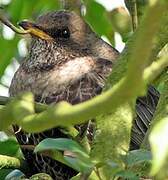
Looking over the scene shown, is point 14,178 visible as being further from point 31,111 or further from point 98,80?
point 98,80

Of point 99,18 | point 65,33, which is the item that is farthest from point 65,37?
point 99,18

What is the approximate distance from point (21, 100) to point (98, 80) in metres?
2.04

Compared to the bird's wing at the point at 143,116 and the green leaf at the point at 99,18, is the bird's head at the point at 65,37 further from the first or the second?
the green leaf at the point at 99,18

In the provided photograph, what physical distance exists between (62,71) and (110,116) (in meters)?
1.57

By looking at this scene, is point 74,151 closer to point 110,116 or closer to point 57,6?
point 110,116

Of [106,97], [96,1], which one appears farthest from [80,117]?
[96,1]

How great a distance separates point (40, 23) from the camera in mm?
3074

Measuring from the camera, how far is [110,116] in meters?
1.48

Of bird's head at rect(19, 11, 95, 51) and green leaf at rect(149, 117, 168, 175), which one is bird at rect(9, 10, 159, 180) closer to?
bird's head at rect(19, 11, 95, 51)

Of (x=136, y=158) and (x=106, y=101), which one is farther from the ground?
(x=106, y=101)

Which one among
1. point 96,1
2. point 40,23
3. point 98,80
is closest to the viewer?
point 96,1

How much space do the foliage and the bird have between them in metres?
0.63

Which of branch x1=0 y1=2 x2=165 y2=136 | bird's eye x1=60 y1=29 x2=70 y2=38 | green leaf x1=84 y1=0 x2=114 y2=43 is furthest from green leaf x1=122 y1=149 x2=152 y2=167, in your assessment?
bird's eye x1=60 y1=29 x2=70 y2=38

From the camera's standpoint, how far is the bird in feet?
8.99
